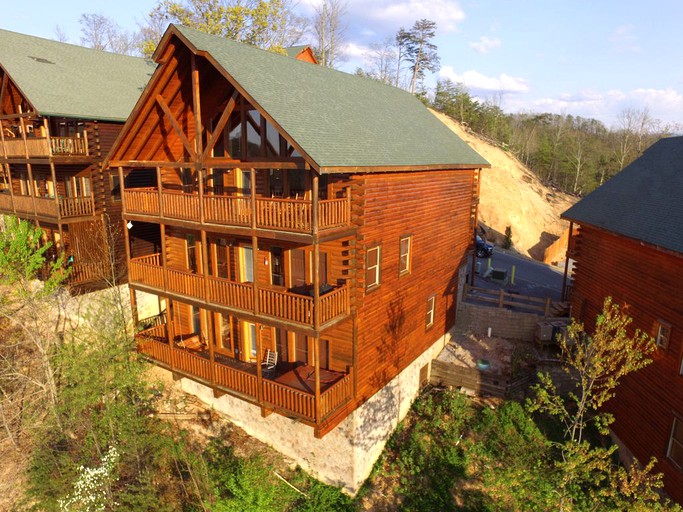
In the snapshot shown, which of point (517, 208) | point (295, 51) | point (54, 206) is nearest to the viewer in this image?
point (54, 206)

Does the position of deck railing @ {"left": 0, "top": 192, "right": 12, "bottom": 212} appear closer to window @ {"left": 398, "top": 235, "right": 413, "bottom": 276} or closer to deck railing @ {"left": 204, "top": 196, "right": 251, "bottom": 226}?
deck railing @ {"left": 204, "top": 196, "right": 251, "bottom": 226}

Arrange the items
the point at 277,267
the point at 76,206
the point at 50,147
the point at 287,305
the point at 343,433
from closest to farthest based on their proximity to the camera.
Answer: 1. the point at 287,305
2. the point at 343,433
3. the point at 277,267
4. the point at 50,147
5. the point at 76,206

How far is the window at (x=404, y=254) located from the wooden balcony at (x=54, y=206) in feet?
55.9

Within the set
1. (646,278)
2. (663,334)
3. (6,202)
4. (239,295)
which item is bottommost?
(663,334)

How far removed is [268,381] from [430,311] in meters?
8.99

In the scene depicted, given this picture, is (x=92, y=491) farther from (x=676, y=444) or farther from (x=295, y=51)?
(x=295, y=51)

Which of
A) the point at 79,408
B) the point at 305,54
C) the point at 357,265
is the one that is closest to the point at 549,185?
the point at 305,54

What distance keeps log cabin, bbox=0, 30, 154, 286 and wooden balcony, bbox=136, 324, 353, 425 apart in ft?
27.0

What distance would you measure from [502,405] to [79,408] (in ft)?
57.4

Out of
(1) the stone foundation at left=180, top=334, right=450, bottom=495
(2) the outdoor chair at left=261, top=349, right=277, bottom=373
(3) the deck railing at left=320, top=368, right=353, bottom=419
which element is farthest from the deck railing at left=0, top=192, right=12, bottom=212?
(3) the deck railing at left=320, top=368, right=353, bottom=419

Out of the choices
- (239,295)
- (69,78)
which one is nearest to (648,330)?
(239,295)

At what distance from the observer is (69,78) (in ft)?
81.0

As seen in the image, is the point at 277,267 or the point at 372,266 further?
the point at 277,267

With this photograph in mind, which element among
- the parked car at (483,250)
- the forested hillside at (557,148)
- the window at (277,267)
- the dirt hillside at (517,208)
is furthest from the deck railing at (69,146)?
the forested hillside at (557,148)
